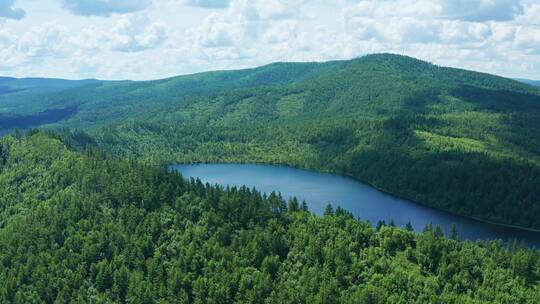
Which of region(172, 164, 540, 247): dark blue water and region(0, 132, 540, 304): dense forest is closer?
region(0, 132, 540, 304): dense forest

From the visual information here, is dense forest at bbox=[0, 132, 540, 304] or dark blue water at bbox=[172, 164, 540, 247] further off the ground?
dense forest at bbox=[0, 132, 540, 304]

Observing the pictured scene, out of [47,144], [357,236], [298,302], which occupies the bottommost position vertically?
[298,302]

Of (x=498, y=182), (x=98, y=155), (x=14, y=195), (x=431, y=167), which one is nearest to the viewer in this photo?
(x=14, y=195)

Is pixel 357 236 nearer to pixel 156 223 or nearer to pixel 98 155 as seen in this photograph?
pixel 156 223

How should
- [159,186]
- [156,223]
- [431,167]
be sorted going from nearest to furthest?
[156,223] → [159,186] → [431,167]

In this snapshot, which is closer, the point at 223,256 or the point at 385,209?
the point at 223,256

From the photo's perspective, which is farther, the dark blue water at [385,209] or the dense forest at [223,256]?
the dark blue water at [385,209]

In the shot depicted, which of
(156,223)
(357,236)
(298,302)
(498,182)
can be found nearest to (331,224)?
(357,236)

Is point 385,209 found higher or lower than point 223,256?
lower
